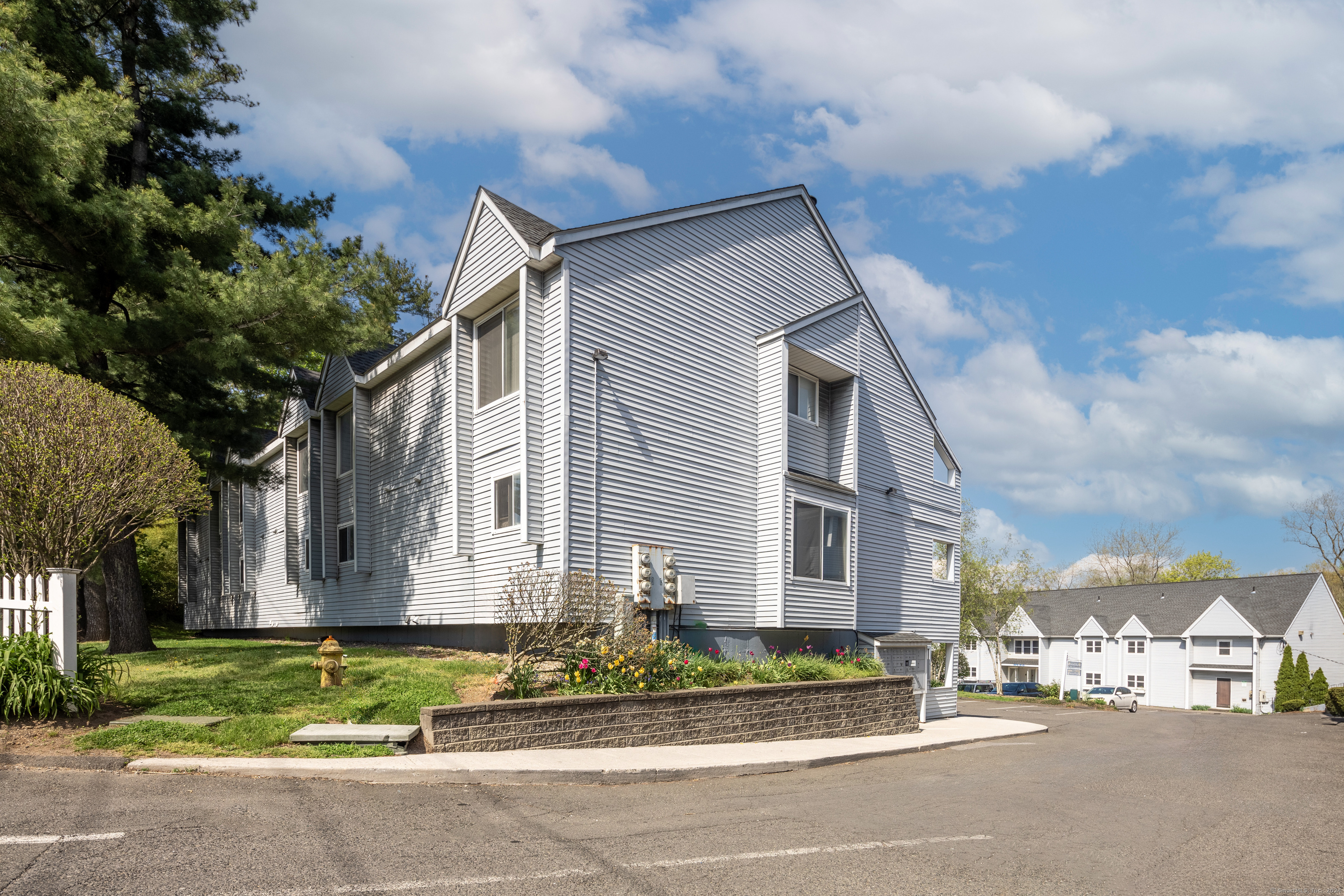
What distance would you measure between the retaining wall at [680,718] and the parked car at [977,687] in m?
47.5

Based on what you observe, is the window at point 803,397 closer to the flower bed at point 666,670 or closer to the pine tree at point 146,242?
the flower bed at point 666,670

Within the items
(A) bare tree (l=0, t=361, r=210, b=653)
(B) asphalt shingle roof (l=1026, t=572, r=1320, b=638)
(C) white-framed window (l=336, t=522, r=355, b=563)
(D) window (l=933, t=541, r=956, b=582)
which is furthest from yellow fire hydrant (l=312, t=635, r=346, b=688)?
(B) asphalt shingle roof (l=1026, t=572, r=1320, b=638)

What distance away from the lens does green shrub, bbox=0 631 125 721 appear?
9.12 m

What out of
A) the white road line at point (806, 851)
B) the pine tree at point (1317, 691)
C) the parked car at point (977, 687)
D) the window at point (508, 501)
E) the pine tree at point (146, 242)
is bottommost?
the parked car at point (977, 687)

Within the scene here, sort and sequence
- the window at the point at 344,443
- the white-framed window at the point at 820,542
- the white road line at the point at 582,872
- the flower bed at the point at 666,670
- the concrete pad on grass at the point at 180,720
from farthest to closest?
the window at the point at 344,443 → the white-framed window at the point at 820,542 → the flower bed at the point at 666,670 → the concrete pad on grass at the point at 180,720 → the white road line at the point at 582,872

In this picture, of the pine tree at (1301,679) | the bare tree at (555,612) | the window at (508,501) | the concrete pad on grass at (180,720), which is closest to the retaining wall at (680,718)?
the bare tree at (555,612)

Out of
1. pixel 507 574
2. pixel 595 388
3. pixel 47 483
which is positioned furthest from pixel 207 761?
pixel 595 388

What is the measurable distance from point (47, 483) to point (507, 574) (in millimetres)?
7214

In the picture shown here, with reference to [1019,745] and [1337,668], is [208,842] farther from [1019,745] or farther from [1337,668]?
[1337,668]

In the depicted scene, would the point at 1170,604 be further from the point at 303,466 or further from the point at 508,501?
the point at 303,466

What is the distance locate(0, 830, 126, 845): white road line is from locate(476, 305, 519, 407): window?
1071 cm

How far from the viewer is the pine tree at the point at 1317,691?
1812 inches

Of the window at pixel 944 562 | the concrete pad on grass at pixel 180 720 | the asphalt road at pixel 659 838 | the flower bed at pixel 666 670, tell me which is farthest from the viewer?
the window at pixel 944 562

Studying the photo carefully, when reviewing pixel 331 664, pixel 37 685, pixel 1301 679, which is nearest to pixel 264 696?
pixel 331 664
